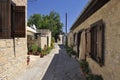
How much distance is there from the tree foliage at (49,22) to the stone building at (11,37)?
47.4m

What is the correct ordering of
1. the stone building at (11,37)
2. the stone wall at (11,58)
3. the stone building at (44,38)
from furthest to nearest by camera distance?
the stone building at (44,38) → the stone building at (11,37) → the stone wall at (11,58)

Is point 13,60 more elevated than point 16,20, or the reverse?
point 16,20

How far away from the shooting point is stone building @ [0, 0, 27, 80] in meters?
7.36

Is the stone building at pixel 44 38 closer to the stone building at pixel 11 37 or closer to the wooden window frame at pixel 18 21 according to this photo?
the stone building at pixel 11 37

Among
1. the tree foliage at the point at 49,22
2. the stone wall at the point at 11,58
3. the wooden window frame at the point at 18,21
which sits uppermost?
the tree foliage at the point at 49,22

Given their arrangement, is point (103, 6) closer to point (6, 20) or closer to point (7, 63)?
point (6, 20)

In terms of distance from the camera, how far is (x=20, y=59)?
9922 mm

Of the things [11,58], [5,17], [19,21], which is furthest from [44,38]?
[5,17]

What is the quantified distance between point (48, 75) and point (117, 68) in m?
5.26

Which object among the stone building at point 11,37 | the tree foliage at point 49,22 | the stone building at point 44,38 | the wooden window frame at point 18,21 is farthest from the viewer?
the tree foliage at point 49,22

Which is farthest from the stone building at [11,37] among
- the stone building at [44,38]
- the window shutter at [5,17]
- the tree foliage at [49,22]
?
the tree foliage at [49,22]

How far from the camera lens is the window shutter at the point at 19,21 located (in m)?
8.31

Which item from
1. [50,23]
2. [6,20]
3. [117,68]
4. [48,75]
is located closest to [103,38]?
[117,68]

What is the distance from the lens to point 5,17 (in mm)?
7449
